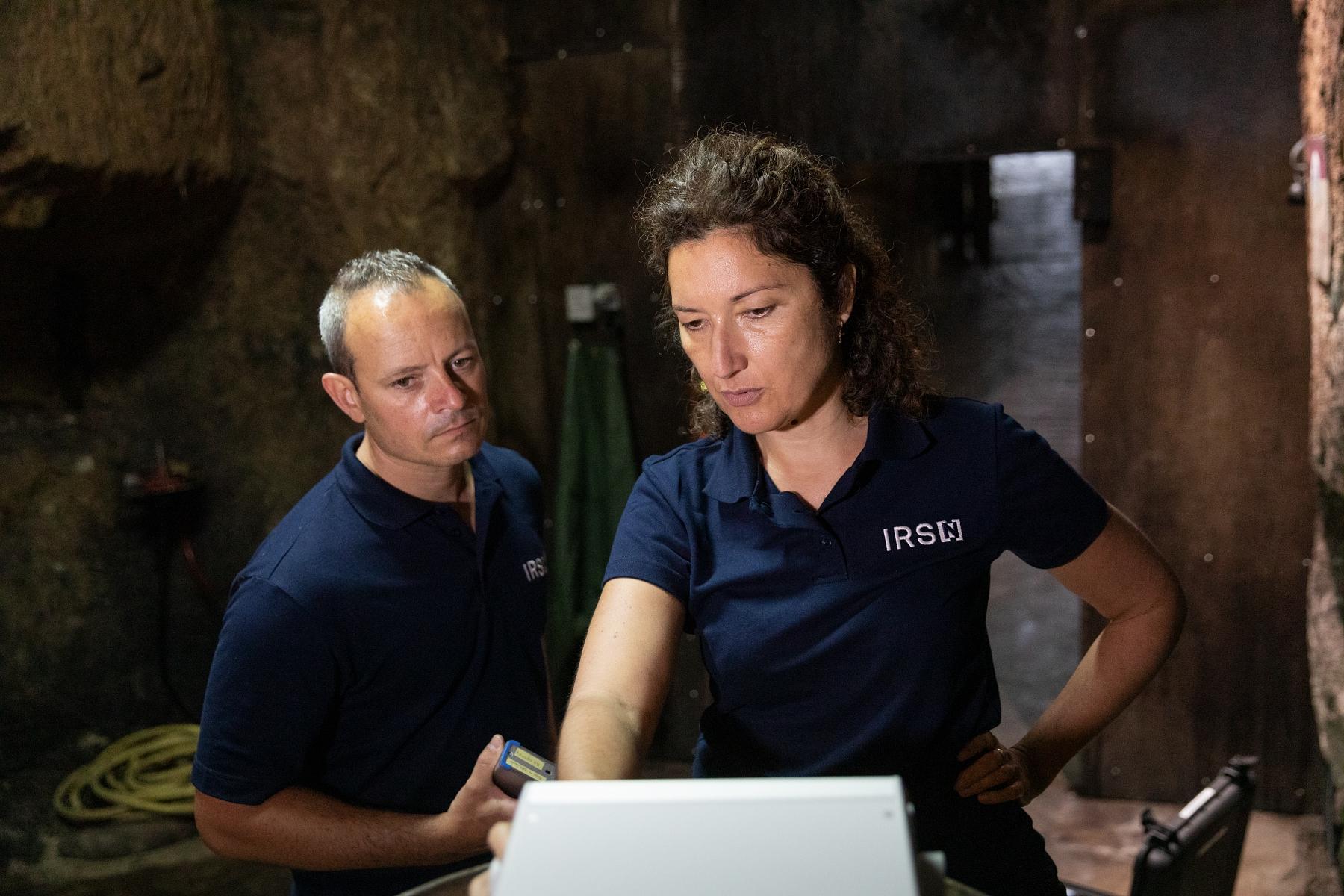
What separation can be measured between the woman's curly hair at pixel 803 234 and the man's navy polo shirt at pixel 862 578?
0.07 metres

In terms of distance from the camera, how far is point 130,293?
3691 mm

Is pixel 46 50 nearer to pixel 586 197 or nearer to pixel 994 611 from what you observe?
pixel 586 197

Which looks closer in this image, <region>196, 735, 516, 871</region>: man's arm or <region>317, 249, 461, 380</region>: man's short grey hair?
<region>196, 735, 516, 871</region>: man's arm

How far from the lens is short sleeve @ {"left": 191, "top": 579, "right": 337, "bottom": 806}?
5.34 ft

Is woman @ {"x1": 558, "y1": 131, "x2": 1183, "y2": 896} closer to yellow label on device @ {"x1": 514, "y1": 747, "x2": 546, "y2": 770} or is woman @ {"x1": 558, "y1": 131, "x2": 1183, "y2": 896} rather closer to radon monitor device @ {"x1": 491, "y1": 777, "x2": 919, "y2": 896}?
yellow label on device @ {"x1": 514, "y1": 747, "x2": 546, "y2": 770}

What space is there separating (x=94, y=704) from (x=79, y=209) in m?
1.61

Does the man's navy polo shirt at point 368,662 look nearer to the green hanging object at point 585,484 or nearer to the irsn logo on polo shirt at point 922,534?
the irsn logo on polo shirt at point 922,534

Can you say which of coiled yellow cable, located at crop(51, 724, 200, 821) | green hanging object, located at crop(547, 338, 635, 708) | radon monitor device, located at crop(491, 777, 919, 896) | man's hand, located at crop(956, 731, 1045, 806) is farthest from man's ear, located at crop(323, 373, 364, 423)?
green hanging object, located at crop(547, 338, 635, 708)

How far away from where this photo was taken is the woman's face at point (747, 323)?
1325 millimetres

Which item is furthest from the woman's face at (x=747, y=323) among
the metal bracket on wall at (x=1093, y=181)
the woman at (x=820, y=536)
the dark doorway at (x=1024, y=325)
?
the dark doorway at (x=1024, y=325)

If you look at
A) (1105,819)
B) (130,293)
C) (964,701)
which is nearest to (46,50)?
(130,293)

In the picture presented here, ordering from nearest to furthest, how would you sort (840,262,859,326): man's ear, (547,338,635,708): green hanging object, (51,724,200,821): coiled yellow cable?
1. (840,262,859,326): man's ear
2. (51,724,200,821): coiled yellow cable
3. (547,338,635,708): green hanging object

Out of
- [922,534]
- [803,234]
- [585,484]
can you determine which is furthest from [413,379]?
[585,484]

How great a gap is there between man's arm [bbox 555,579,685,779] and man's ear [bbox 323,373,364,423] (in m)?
0.77
